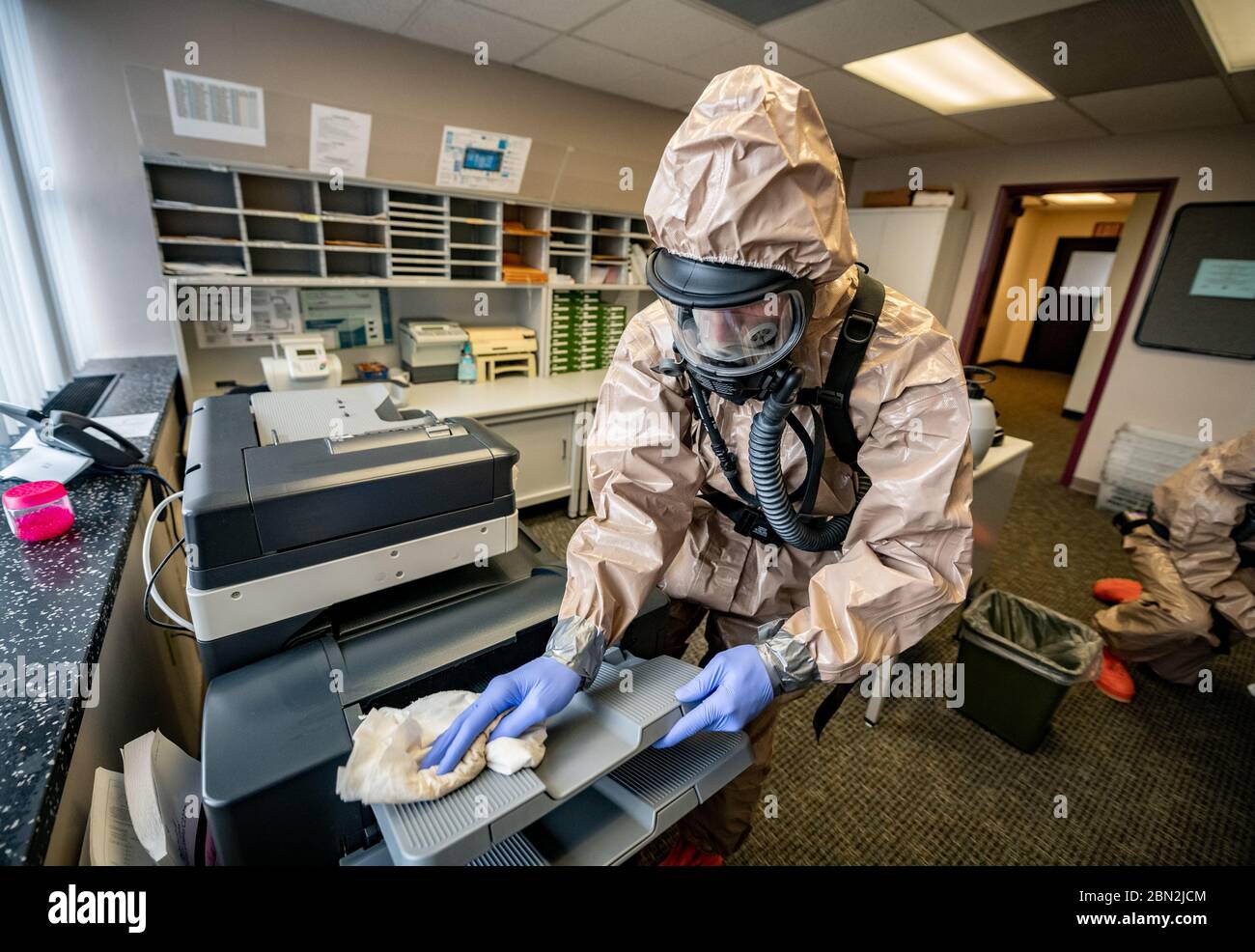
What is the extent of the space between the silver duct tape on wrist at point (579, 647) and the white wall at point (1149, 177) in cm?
470

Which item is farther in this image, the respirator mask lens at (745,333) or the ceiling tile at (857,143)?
the ceiling tile at (857,143)

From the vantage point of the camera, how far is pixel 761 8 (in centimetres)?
217

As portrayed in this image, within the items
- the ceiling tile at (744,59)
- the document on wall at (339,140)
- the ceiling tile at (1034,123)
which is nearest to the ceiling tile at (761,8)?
the ceiling tile at (744,59)

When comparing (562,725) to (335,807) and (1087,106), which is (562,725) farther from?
(1087,106)

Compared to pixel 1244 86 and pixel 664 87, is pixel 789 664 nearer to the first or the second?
pixel 664 87

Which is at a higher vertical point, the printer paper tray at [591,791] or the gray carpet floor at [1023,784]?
the printer paper tray at [591,791]

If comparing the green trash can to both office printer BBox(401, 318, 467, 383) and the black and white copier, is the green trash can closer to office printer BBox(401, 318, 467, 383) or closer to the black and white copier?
the black and white copier

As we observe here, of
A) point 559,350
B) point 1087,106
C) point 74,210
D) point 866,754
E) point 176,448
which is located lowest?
point 866,754

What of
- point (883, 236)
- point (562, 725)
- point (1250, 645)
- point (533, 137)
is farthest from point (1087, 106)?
point (562, 725)

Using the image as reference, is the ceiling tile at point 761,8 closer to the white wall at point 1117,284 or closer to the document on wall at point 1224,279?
the document on wall at point 1224,279

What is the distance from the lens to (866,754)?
1.82 m

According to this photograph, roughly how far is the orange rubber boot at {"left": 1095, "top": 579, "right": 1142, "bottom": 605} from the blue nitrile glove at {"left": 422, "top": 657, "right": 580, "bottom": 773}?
317cm

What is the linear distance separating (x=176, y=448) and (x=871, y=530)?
2.39 m

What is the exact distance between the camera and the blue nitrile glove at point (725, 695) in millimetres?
790
